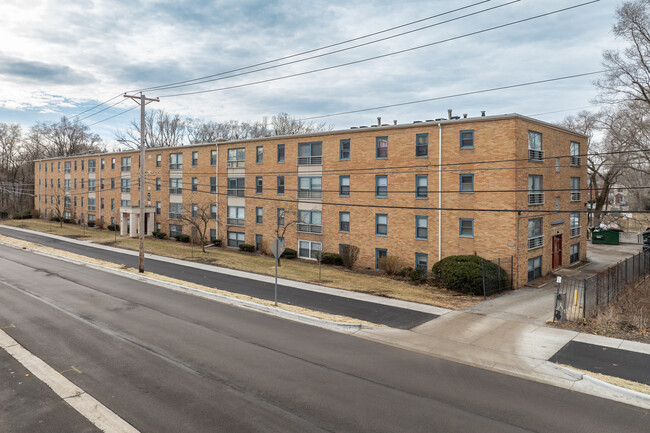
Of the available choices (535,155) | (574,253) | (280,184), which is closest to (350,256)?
(280,184)

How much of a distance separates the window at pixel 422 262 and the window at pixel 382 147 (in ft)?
23.5

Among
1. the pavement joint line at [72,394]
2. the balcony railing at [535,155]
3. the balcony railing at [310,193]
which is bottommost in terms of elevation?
the pavement joint line at [72,394]

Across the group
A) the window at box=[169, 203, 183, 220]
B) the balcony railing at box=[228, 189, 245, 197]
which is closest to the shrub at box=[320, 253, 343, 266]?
the balcony railing at box=[228, 189, 245, 197]

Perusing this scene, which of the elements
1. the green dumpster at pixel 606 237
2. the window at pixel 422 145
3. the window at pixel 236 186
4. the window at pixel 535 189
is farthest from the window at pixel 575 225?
the window at pixel 236 186

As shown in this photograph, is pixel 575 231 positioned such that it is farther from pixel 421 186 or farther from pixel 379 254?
pixel 379 254

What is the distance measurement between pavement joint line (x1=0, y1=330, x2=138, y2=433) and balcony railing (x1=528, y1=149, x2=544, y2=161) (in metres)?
24.1

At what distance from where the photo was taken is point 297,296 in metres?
19.4

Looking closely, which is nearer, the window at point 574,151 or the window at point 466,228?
the window at point 466,228

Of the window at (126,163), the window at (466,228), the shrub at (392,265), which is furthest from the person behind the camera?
the window at (126,163)

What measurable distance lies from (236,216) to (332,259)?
40.5 feet

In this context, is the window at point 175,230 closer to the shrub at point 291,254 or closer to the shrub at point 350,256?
the shrub at point 291,254

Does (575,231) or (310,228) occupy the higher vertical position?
(310,228)

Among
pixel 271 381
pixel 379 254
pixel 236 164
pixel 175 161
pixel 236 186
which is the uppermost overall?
pixel 175 161

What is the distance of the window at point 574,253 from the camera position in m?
31.8
